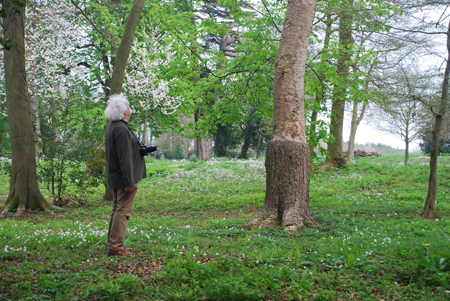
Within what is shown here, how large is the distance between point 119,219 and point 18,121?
5.51m

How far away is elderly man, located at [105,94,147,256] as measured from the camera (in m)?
4.52

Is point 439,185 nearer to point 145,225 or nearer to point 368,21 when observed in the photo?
point 368,21

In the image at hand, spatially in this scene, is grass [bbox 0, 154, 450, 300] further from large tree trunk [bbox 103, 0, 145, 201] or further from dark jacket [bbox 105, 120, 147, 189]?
large tree trunk [bbox 103, 0, 145, 201]

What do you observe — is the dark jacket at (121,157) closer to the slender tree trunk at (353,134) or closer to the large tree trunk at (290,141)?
the large tree trunk at (290,141)

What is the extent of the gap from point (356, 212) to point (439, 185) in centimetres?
605

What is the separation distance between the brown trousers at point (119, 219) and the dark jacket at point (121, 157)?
16cm

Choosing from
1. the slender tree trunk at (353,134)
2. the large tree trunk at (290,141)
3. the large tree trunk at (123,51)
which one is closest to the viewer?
the large tree trunk at (290,141)

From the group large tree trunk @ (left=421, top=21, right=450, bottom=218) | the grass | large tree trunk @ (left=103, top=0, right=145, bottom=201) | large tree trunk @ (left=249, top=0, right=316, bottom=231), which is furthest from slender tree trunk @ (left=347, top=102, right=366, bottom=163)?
large tree trunk @ (left=103, top=0, right=145, bottom=201)

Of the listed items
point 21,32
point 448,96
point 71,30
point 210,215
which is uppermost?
point 71,30

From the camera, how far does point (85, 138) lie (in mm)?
9766

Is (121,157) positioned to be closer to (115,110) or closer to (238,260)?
(115,110)

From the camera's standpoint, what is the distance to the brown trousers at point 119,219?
4.56 metres

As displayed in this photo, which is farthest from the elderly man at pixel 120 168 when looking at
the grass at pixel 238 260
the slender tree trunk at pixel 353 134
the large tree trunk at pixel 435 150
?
the slender tree trunk at pixel 353 134

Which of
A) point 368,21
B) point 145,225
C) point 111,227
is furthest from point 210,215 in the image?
point 368,21
